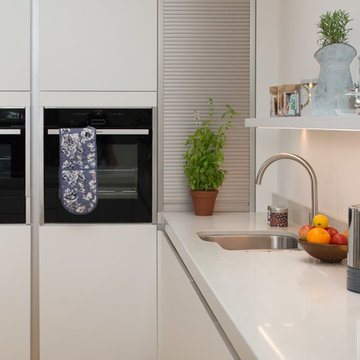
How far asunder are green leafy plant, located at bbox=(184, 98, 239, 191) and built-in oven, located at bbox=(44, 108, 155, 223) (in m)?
0.23

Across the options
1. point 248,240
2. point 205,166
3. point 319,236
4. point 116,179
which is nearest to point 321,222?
point 319,236

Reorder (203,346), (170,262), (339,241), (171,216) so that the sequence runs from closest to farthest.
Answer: (203,346) → (339,241) → (170,262) → (171,216)

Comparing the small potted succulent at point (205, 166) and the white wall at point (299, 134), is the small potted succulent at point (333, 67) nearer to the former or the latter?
the white wall at point (299, 134)

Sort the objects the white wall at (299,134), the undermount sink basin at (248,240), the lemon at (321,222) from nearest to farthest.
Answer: the lemon at (321,222)
the white wall at (299,134)
the undermount sink basin at (248,240)

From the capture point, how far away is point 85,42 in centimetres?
378

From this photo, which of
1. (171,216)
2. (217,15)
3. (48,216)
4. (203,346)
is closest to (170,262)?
(171,216)

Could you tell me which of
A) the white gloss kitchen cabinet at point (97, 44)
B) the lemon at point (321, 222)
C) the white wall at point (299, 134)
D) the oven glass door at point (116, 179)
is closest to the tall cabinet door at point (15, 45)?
the white gloss kitchen cabinet at point (97, 44)

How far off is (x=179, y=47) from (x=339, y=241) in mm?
1763

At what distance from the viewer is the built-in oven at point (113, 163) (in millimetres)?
3797

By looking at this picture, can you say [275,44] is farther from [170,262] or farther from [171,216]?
[170,262]

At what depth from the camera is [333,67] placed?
2387mm

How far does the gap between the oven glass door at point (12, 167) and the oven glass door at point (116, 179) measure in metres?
0.13

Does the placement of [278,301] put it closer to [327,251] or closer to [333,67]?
[327,251]

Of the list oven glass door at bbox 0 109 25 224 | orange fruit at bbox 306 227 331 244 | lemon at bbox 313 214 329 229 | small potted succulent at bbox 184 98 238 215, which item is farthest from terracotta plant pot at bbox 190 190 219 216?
orange fruit at bbox 306 227 331 244
